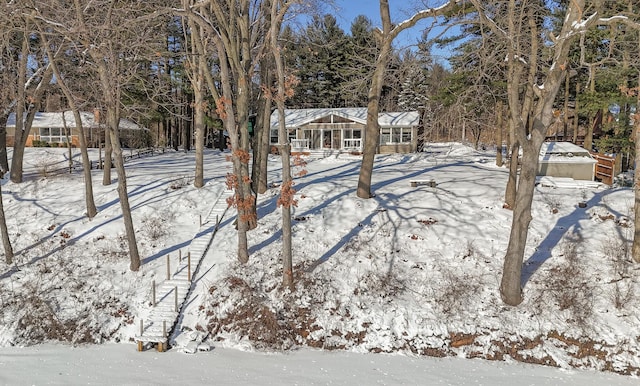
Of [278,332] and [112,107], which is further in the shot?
[112,107]

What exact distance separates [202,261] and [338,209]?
4964 mm

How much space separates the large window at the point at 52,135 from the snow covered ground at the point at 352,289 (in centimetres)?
2311

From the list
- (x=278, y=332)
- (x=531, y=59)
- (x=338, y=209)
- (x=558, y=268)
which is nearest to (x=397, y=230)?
(x=338, y=209)

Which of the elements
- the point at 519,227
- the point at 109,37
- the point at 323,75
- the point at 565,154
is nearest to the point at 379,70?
the point at 519,227

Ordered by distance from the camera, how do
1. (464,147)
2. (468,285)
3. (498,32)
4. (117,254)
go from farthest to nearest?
(464,147) → (117,254) → (468,285) → (498,32)

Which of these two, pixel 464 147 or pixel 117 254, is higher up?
pixel 464 147

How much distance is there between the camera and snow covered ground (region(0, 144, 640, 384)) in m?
8.45

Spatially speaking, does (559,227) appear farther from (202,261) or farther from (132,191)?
(132,191)

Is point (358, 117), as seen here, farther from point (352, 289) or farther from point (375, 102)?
point (352, 289)

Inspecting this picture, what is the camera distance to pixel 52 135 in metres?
36.4

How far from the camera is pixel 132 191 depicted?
17266mm

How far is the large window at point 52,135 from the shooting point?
36.1 metres

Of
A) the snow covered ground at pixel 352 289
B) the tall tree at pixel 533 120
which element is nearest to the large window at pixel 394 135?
the snow covered ground at pixel 352 289

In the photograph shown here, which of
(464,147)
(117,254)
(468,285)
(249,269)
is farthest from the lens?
(464,147)
